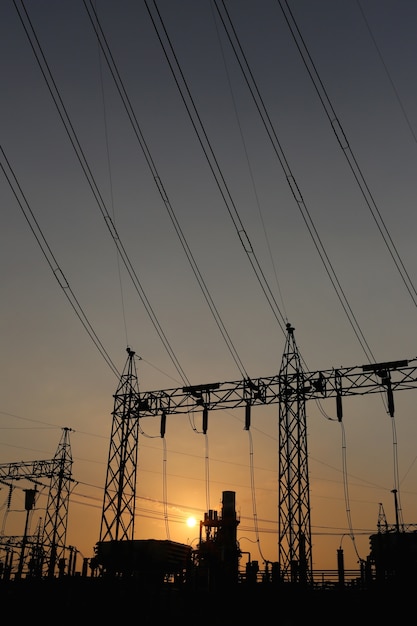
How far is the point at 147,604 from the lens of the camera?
26.3 meters

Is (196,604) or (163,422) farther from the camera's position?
(163,422)

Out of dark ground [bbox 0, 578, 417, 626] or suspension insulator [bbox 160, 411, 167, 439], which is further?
suspension insulator [bbox 160, 411, 167, 439]

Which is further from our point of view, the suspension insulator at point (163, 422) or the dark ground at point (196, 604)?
the suspension insulator at point (163, 422)

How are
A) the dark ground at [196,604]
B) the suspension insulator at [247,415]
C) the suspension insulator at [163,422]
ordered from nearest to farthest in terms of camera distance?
the dark ground at [196,604]
the suspension insulator at [247,415]
the suspension insulator at [163,422]

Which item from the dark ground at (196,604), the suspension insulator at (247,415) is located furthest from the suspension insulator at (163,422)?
the dark ground at (196,604)

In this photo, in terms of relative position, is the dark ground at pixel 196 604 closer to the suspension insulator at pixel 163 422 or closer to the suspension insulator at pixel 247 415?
the suspension insulator at pixel 247 415

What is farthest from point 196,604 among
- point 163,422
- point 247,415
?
point 163,422

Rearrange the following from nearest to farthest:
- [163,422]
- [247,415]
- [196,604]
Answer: [196,604], [247,415], [163,422]

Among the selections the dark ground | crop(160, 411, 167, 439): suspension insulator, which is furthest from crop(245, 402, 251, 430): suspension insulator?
the dark ground

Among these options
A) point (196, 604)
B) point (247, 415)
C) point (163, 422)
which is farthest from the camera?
point (163, 422)

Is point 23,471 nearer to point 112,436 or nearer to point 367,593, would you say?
point 112,436

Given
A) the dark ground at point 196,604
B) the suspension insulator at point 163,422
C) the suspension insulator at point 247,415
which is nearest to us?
the dark ground at point 196,604

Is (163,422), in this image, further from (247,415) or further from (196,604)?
(196,604)

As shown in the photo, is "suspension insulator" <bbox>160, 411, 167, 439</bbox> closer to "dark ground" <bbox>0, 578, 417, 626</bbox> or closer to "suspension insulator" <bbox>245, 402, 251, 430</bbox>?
"suspension insulator" <bbox>245, 402, 251, 430</bbox>
